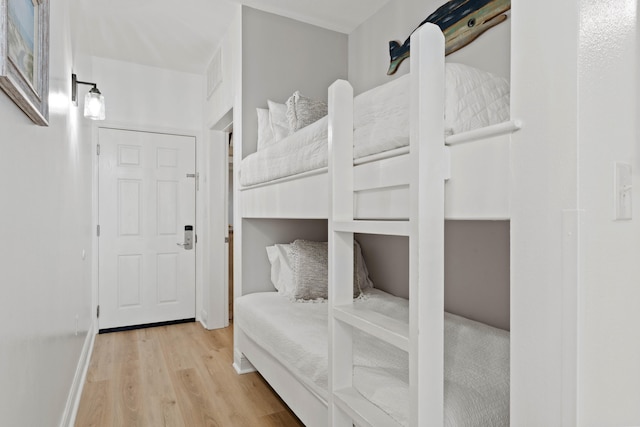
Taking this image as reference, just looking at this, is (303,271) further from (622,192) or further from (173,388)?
(622,192)

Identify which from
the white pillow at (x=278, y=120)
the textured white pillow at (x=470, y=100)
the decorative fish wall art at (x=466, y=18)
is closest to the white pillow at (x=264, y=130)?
the white pillow at (x=278, y=120)

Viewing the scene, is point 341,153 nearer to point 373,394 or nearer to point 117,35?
point 373,394

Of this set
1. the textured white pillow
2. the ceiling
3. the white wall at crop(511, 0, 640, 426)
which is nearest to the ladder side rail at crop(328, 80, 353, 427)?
the textured white pillow

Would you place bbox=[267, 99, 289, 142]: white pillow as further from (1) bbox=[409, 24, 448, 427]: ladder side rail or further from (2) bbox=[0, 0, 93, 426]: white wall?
(1) bbox=[409, 24, 448, 427]: ladder side rail

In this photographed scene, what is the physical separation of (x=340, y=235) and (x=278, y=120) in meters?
1.48

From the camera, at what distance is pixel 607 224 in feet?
2.78

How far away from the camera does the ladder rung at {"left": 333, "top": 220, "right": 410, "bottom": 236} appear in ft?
3.51

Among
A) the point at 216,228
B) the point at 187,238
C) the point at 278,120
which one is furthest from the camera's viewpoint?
the point at 187,238

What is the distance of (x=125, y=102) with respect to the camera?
3.66 m

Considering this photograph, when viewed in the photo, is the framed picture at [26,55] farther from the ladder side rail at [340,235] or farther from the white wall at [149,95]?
the white wall at [149,95]

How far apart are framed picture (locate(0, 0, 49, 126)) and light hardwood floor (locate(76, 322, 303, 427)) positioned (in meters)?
1.65

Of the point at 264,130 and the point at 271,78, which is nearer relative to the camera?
the point at 264,130

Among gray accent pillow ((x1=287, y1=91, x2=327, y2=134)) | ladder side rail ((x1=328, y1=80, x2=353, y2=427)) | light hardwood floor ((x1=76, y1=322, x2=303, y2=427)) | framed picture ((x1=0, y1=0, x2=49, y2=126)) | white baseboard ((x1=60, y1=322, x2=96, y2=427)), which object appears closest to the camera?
framed picture ((x1=0, y1=0, x2=49, y2=126))

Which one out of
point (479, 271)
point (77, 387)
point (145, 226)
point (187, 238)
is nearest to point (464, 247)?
point (479, 271)
